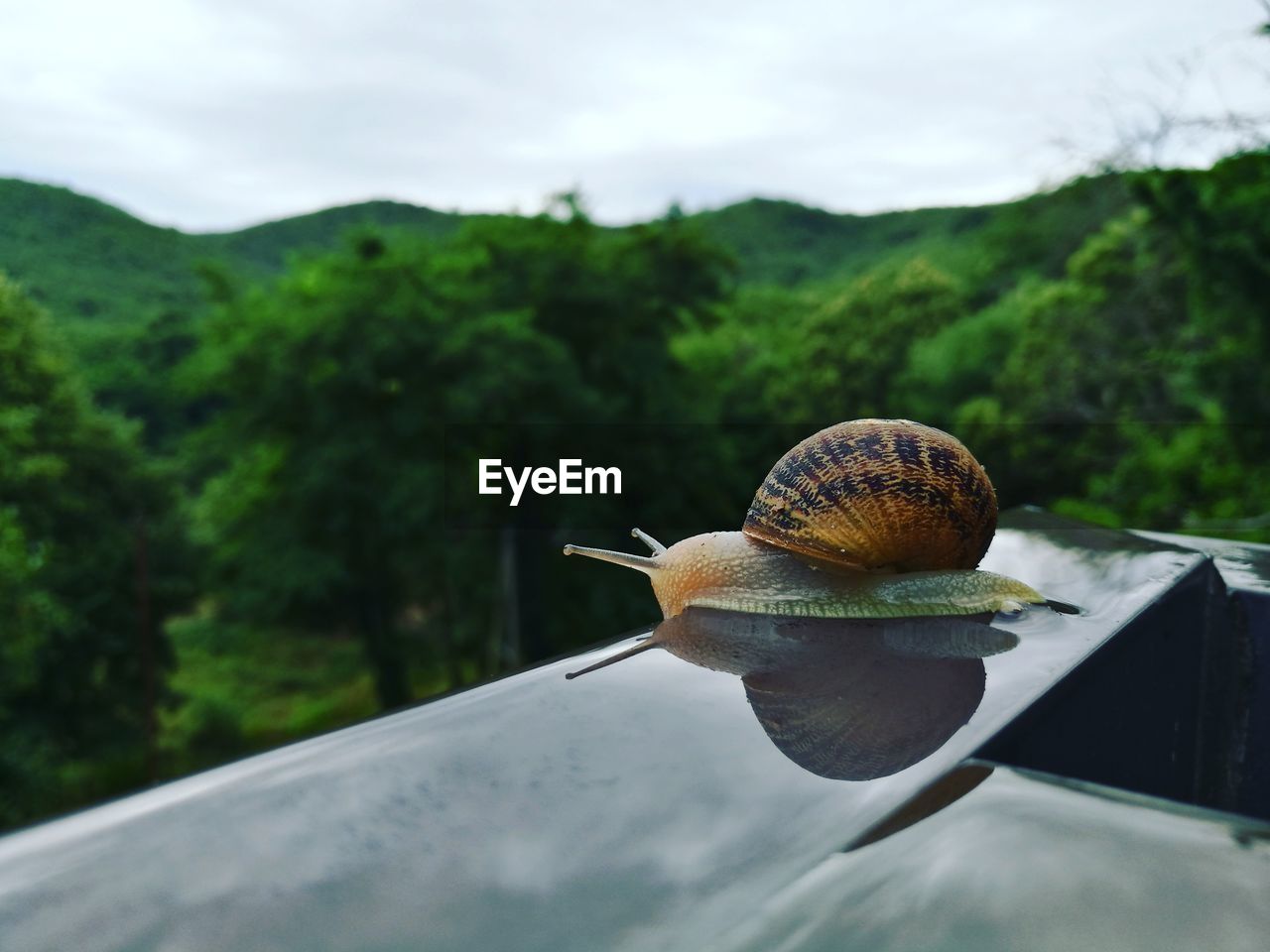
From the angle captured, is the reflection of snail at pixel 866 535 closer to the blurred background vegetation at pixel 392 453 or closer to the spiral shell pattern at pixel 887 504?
the spiral shell pattern at pixel 887 504

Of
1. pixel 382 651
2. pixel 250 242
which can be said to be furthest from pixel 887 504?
pixel 250 242

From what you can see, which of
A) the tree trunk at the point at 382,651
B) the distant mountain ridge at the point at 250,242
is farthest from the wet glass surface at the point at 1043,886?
the tree trunk at the point at 382,651

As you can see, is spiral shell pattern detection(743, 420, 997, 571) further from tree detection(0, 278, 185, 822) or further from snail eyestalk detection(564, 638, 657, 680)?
tree detection(0, 278, 185, 822)

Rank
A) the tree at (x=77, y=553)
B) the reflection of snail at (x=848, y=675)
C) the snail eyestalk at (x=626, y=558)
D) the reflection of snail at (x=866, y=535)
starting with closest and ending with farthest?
the reflection of snail at (x=848, y=675) → the reflection of snail at (x=866, y=535) → the snail eyestalk at (x=626, y=558) → the tree at (x=77, y=553)

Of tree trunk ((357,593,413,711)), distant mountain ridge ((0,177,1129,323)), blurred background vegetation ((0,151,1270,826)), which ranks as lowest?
tree trunk ((357,593,413,711))

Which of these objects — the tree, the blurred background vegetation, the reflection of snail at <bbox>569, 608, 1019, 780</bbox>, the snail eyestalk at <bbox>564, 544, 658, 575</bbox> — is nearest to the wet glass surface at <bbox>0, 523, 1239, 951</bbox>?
the reflection of snail at <bbox>569, 608, 1019, 780</bbox>

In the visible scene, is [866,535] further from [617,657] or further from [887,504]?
[617,657]
